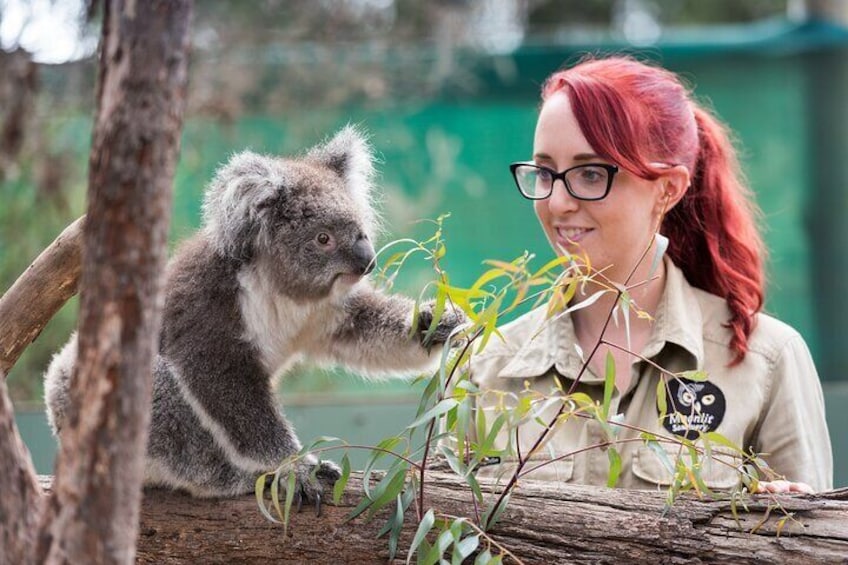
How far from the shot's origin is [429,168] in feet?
16.1

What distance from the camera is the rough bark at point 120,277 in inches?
43.1

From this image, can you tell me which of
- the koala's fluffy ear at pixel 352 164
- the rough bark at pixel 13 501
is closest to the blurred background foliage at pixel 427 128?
the koala's fluffy ear at pixel 352 164

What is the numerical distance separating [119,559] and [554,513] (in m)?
0.91

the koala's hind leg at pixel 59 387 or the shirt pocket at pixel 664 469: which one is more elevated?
the koala's hind leg at pixel 59 387

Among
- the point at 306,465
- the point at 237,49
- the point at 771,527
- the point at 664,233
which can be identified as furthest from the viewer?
the point at 237,49

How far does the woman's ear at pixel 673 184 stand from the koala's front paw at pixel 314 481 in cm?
101

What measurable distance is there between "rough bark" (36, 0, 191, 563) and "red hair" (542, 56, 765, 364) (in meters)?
1.39

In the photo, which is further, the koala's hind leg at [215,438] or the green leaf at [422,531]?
the koala's hind leg at [215,438]

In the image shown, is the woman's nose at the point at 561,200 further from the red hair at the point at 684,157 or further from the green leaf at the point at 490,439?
the green leaf at the point at 490,439

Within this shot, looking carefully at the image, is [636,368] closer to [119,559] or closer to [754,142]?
[119,559]

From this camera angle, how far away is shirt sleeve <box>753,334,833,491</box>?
2320 millimetres

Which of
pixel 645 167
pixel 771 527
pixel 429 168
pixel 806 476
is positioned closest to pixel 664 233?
pixel 645 167

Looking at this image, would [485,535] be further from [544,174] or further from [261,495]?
[544,174]

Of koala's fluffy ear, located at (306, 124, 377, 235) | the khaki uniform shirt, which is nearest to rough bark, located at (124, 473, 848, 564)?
the khaki uniform shirt
